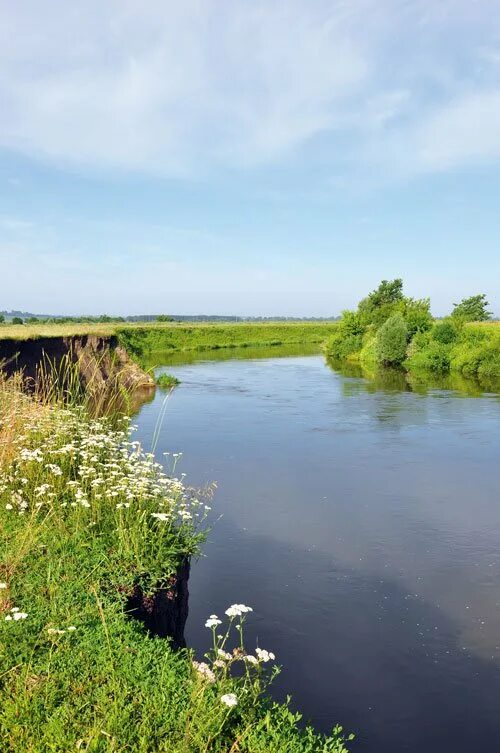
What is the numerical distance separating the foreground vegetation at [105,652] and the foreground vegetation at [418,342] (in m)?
38.8

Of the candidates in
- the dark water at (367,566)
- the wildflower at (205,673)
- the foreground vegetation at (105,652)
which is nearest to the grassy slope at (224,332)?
the dark water at (367,566)

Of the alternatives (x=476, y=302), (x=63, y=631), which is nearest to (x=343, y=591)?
(x=63, y=631)

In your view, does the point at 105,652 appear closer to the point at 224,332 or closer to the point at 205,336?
the point at 205,336

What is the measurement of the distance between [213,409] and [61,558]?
2086 cm

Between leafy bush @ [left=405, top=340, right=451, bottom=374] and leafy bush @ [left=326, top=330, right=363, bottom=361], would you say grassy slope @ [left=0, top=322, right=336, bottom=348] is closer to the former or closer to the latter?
leafy bush @ [left=326, top=330, right=363, bottom=361]

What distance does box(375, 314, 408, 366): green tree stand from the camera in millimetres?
50656

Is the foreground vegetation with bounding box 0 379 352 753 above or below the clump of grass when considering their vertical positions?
above

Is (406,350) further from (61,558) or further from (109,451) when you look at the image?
(61,558)

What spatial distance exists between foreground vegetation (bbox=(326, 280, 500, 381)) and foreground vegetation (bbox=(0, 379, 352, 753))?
1529 inches

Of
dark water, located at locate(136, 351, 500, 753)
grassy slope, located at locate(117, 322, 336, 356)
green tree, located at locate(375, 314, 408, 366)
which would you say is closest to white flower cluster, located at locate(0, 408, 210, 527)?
dark water, located at locate(136, 351, 500, 753)

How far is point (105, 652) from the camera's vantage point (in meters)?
5.01

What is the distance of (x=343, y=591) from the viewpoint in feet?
31.3

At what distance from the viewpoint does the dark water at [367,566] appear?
704 cm

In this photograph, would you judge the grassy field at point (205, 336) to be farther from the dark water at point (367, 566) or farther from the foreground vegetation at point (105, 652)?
the foreground vegetation at point (105, 652)
